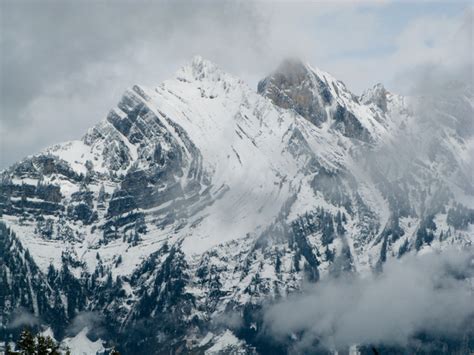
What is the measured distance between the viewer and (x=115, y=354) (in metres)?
158

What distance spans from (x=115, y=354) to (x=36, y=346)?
1223 cm

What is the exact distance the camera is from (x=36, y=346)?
15062 centimetres
